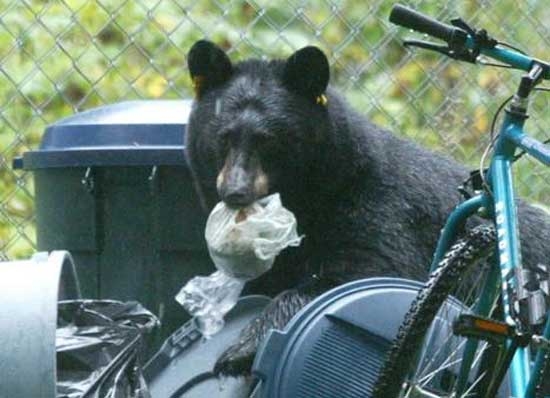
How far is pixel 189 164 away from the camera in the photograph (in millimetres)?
5070

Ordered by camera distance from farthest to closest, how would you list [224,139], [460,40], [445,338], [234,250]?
[224,139] < [234,250] < [445,338] < [460,40]

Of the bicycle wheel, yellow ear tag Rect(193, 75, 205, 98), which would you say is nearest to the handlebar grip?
the bicycle wheel

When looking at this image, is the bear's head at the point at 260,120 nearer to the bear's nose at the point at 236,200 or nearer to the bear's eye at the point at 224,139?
the bear's eye at the point at 224,139

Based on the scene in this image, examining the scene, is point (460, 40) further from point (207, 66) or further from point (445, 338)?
point (207, 66)

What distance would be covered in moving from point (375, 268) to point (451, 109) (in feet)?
5.47

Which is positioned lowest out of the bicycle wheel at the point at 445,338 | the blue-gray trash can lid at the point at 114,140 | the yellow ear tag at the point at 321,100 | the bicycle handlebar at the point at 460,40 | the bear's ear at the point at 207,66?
the bicycle wheel at the point at 445,338

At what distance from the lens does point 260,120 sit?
4992 mm

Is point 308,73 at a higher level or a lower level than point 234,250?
higher

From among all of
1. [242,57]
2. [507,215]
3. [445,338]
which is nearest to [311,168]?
[242,57]

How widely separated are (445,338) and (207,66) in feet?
5.33

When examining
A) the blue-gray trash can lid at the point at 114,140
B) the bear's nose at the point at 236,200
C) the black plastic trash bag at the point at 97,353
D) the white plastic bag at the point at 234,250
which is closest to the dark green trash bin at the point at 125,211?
the blue-gray trash can lid at the point at 114,140

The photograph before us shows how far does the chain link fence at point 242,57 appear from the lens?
20.0ft

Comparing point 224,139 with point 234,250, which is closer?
point 234,250

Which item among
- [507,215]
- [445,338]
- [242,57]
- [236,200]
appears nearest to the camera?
[507,215]
